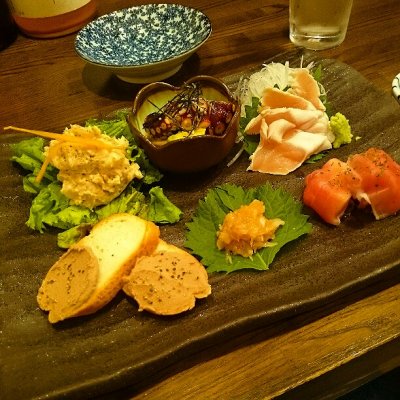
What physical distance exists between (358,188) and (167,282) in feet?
2.54

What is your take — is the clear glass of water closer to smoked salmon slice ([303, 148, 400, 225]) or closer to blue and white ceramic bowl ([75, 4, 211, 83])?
blue and white ceramic bowl ([75, 4, 211, 83])

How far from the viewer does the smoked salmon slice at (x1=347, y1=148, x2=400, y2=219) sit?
1705mm

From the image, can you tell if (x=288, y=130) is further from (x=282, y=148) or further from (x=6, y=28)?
(x=6, y=28)

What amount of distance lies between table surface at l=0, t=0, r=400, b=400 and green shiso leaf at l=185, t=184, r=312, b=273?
25 cm

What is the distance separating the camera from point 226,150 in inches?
77.8

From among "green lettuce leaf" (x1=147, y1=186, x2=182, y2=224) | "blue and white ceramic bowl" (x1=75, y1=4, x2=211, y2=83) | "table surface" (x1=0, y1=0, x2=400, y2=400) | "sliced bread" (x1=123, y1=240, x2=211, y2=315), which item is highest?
"blue and white ceramic bowl" (x1=75, y1=4, x2=211, y2=83)

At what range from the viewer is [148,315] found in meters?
1.51

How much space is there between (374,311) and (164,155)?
3.07 feet

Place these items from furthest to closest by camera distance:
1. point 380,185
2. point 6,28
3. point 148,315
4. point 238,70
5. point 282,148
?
point 6,28, point 238,70, point 282,148, point 380,185, point 148,315

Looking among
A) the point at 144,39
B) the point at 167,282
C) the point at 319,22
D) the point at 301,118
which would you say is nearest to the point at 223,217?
the point at 167,282

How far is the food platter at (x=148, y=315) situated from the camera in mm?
1354

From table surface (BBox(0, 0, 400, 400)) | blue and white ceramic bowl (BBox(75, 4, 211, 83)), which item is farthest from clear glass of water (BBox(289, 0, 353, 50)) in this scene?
Answer: blue and white ceramic bowl (BBox(75, 4, 211, 83))

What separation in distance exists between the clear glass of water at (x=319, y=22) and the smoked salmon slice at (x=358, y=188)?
1.30 metres

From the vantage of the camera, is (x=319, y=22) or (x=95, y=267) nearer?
(x=95, y=267)
